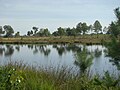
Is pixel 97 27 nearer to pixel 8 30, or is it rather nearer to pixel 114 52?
pixel 8 30

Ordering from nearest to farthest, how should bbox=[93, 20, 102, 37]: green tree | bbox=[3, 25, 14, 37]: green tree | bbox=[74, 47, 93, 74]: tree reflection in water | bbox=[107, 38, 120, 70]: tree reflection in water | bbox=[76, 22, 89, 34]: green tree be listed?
bbox=[107, 38, 120, 70]: tree reflection in water → bbox=[74, 47, 93, 74]: tree reflection in water → bbox=[76, 22, 89, 34]: green tree → bbox=[93, 20, 102, 37]: green tree → bbox=[3, 25, 14, 37]: green tree

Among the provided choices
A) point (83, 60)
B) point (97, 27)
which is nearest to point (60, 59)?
point (83, 60)

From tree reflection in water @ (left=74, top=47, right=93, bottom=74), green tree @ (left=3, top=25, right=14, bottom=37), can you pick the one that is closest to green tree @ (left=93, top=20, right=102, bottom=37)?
green tree @ (left=3, top=25, right=14, bottom=37)

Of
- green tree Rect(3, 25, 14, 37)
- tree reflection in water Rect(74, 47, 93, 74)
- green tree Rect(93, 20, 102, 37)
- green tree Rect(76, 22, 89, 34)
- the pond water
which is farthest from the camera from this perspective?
green tree Rect(3, 25, 14, 37)

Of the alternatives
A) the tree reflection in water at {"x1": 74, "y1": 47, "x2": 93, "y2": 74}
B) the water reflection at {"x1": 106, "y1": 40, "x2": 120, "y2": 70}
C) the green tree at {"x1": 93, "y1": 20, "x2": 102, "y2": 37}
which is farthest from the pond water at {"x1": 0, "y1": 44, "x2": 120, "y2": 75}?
the green tree at {"x1": 93, "y1": 20, "x2": 102, "y2": 37}

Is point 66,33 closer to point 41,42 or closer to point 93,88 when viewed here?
point 41,42

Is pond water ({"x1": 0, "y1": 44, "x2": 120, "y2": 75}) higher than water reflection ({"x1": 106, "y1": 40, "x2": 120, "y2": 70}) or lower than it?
lower

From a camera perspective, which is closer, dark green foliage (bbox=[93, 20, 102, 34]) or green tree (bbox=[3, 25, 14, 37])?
dark green foliage (bbox=[93, 20, 102, 34])

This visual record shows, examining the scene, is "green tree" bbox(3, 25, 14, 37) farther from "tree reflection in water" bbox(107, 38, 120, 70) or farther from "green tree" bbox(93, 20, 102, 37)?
"tree reflection in water" bbox(107, 38, 120, 70)

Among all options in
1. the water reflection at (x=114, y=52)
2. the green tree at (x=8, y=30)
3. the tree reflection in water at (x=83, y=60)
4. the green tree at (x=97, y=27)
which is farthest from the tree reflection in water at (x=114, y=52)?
the green tree at (x=8, y=30)

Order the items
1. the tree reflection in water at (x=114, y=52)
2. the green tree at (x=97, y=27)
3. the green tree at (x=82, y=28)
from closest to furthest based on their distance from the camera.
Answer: the tree reflection in water at (x=114, y=52), the green tree at (x=82, y=28), the green tree at (x=97, y=27)

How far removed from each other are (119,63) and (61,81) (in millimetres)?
2618

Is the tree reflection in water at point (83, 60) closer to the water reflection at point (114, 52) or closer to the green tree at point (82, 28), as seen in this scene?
the water reflection at point (114, 52)

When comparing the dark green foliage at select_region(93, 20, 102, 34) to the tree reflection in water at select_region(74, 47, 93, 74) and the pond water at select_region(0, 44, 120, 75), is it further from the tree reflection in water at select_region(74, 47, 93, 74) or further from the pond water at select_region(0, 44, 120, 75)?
the tree reflection in water at select_region(74, 47, 93, 74)
